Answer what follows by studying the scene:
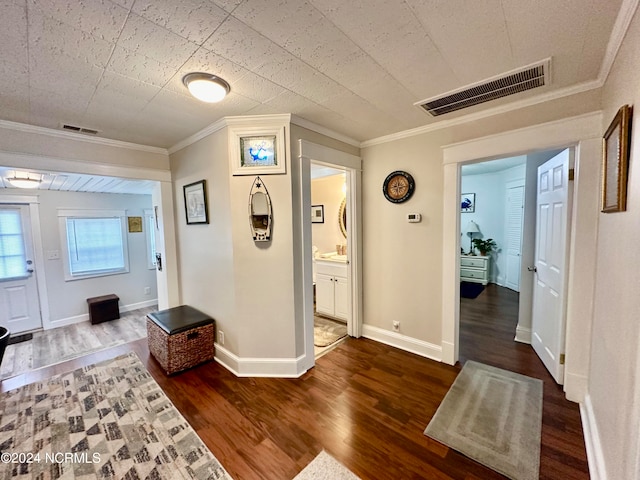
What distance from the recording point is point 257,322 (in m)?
2.46

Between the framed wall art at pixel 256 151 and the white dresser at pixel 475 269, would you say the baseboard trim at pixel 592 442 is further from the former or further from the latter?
the white dresser at pixel 475 269

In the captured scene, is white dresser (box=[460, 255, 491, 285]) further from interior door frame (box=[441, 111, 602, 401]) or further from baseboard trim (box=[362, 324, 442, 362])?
interior door frame (box=[441, 111, 602, 401])

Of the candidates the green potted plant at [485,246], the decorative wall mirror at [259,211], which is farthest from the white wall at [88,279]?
the green potted plant at [485,246]

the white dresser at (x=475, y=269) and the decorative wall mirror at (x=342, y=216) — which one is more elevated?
the decorative wall mirror at (x=342, y=216)

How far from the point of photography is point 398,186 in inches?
112

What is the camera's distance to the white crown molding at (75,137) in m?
2.24

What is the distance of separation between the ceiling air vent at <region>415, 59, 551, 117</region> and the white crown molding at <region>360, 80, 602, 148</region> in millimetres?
204

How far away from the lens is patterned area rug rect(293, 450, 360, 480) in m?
1.46

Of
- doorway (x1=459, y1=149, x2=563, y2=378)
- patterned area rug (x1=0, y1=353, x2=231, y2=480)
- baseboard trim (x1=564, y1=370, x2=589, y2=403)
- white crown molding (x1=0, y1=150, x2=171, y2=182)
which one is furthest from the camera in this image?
doorway (x1=459, y1=149, x2=563, y2=378)

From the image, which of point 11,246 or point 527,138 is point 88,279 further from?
point 527,138

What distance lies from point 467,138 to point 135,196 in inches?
214

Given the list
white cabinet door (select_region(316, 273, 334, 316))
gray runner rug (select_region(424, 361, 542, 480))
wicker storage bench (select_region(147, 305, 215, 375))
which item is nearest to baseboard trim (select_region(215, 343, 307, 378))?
wicker storage bench (select_region(147, 305, 215, 375))

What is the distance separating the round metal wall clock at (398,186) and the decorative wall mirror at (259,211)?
136 centimetres

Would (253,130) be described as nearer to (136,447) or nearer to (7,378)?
(136,447)
